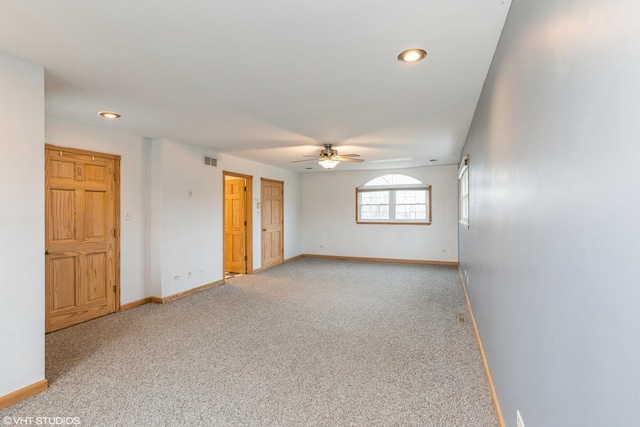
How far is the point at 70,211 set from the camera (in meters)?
3.60

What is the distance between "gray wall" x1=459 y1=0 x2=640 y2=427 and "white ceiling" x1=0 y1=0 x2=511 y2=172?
0.58 m

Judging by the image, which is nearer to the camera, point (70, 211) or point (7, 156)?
point (7, 156)

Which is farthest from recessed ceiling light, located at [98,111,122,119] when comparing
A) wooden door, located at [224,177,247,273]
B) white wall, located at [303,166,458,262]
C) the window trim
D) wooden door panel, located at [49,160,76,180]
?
the window trim

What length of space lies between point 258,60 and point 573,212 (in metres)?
2.04

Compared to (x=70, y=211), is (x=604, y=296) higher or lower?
lower

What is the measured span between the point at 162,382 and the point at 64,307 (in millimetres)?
2040

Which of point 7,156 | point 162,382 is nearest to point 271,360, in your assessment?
point 162,382

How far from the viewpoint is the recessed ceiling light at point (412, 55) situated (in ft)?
6.85

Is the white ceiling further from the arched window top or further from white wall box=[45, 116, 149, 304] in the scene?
the arched window top

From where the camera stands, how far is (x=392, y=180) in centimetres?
767

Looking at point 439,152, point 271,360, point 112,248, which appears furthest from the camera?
point 439,152

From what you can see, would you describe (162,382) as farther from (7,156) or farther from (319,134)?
(319,134)

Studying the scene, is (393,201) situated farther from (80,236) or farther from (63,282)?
(63,282)

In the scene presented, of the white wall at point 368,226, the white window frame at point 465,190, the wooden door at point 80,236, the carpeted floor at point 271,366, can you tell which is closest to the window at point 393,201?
the white wall at point 368,226
